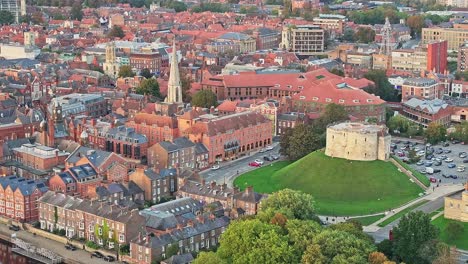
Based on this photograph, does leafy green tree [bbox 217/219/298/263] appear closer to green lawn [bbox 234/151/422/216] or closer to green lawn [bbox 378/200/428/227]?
green lawn [bbox 378/200/428/227]

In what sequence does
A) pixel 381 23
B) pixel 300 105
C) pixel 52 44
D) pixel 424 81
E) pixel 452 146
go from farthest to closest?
pixel 381 23, pixel 52 44, pixel 424 81, pixel 300 105, pixel 452 146

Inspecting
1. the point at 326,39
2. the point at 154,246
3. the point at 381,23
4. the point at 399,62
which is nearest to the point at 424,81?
the point at 399,62

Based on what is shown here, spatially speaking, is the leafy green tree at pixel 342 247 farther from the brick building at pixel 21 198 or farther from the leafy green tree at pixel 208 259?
the brick building at pixel 21 198

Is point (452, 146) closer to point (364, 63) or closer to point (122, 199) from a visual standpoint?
point (122, 199)

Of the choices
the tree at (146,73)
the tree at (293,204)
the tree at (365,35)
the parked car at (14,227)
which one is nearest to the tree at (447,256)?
the tree at (293,204)

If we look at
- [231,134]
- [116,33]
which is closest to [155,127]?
[231,134]

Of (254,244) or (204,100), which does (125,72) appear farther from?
(254,244)
